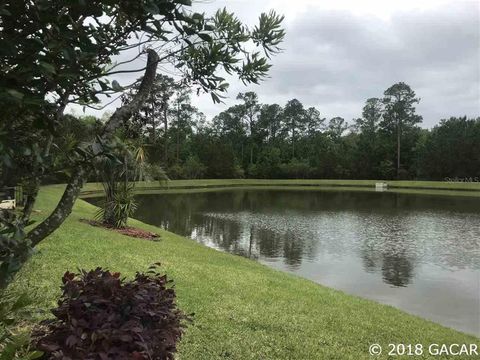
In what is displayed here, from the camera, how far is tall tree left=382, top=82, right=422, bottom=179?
64.9 meters

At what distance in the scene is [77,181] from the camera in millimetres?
2141

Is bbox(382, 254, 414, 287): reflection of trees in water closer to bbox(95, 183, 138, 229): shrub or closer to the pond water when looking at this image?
the pond water

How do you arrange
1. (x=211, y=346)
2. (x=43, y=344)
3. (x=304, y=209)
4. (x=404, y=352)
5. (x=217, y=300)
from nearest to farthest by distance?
(x=43, y=344) → (x=211, y=346) → (x=404, y=352) → (x=217, y=300) → (x=304, y=209)

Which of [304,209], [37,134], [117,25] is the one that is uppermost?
[117,25]

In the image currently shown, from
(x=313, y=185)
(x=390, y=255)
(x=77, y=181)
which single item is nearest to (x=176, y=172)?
(x=313, y=185)

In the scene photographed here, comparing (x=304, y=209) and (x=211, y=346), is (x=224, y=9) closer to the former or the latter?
(x=211, y=346)

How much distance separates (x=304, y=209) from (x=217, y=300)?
21.9 metres

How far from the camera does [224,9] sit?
229cm

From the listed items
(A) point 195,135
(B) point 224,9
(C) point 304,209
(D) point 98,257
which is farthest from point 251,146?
(B) point 224,9

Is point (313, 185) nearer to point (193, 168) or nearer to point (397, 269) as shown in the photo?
point (193, 168)

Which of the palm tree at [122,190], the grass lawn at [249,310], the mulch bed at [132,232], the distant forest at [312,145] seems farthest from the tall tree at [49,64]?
the distant forest at [312,145]

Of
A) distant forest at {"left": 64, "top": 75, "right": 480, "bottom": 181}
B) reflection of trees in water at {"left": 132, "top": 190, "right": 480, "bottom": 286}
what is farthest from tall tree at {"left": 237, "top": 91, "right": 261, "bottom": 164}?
reflection of trees in water at {"left": 132, "top": 190, "right": 480, "bottom": 286}

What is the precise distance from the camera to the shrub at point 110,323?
7.39ft

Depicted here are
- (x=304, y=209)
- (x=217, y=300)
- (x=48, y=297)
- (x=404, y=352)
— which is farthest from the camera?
(x=304, y=209)
